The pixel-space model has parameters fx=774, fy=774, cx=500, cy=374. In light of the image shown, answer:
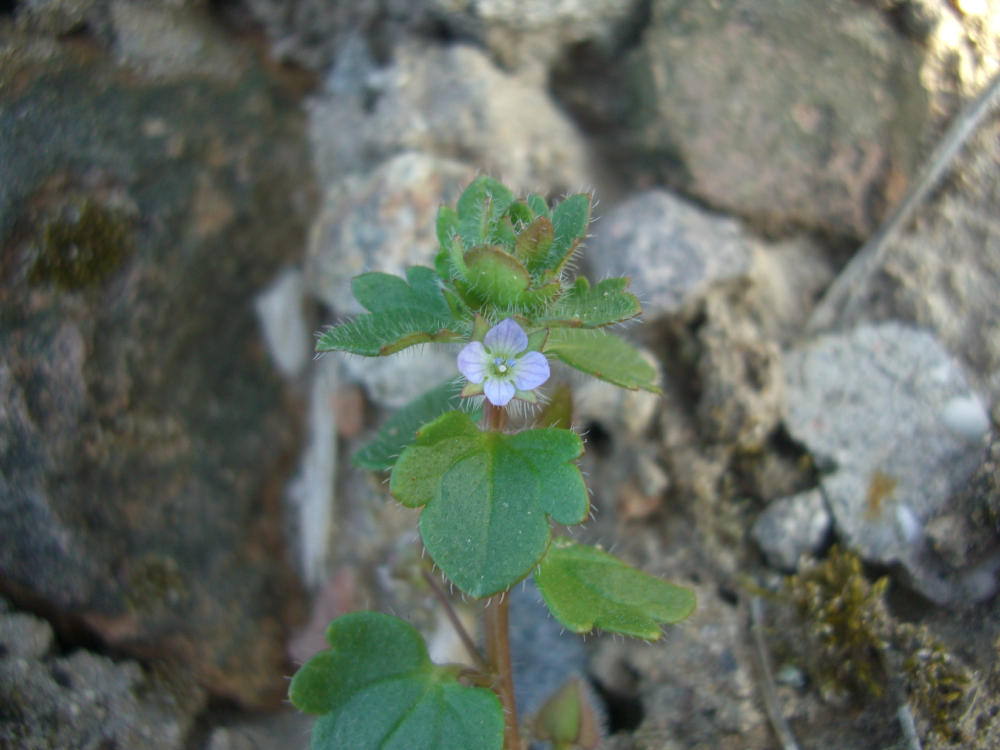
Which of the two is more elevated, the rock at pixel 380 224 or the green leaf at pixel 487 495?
the green leaf at pixel 487 495

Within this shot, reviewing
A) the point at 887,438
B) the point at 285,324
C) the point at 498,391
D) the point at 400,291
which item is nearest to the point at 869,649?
the point at 887,438

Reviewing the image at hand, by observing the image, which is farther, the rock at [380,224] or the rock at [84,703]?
the rock at [380,224]

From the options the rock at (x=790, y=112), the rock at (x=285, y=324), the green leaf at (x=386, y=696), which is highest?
the rock at (x=790, y=112)

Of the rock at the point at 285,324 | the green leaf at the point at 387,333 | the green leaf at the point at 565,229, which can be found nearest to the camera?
the green leaf at the point at 387,333

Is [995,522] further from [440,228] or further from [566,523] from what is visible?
[440,228]

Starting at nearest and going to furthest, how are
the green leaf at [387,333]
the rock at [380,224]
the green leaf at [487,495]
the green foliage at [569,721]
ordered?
the green leaf at [487,495], the green leaf at [387,333], the green foliage at [569,721], the rock at [380,224]

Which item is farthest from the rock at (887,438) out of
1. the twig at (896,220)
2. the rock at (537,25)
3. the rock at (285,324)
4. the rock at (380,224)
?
the rock at (285,324)

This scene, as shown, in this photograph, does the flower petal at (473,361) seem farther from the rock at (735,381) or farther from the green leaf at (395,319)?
the rock at (735,381)

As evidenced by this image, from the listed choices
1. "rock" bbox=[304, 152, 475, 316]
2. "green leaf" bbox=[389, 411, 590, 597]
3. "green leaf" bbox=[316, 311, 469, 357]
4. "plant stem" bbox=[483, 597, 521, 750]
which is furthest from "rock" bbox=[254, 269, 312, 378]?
"plant stem" bbox=[483, 597, 521, 750]
